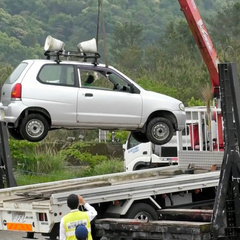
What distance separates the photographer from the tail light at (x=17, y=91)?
55.3ft

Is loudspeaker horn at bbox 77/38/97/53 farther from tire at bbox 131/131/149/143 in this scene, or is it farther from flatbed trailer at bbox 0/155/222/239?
flatbed trailer at bbox 0/155/222/239

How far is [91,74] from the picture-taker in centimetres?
1783

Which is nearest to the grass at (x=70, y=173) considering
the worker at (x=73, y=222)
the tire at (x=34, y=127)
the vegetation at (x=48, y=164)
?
the vegetation at (x=48, y=164)

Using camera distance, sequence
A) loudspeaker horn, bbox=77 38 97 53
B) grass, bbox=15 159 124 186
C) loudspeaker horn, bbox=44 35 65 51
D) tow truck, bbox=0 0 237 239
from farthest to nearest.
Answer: grass, bbox=15 159 124 186, loudspeaker horn, bbox=77 38 97 53, loudspeaker horn, bbox=44 35 65 51, tow truck, bbox=0 0 237 239

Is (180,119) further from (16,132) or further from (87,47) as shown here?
(16,132)

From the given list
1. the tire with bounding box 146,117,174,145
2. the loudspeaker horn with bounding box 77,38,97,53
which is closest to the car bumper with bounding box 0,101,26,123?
the loudspeaker horn with bounding box 77,38,97,53

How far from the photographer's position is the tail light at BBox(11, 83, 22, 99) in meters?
16.9

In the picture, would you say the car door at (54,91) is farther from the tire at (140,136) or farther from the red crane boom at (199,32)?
the red crane boom at (199,32)

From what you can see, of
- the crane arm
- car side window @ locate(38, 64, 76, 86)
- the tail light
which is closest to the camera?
the tail light

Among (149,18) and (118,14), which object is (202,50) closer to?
(118,14)

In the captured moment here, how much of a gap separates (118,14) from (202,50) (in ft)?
262

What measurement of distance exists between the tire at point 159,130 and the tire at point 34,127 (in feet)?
6.09

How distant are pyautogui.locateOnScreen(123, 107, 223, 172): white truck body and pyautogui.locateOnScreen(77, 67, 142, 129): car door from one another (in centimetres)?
132

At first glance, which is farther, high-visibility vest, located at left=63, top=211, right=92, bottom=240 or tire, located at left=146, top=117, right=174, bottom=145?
tire, located at left=146, top=117, right=174, bottom=145
